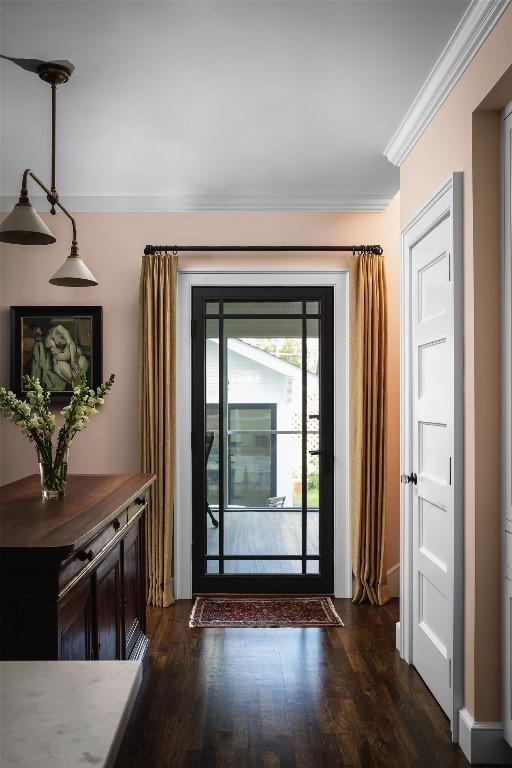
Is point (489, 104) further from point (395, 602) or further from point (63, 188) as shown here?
point (395, 602)

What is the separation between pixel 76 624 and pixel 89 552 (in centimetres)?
23

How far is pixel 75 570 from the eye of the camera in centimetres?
195

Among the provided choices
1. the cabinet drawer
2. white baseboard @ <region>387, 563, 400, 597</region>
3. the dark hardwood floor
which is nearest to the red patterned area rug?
the dark hardwood floor

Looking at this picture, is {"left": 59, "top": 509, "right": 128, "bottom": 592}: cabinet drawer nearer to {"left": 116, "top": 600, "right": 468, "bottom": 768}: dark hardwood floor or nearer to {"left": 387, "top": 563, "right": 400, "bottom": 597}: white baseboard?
{"left": 116, "top": 600, "right": 468, "bottom": 768}: dark hardwood floor

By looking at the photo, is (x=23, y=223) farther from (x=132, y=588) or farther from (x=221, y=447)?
(x=221, y=447)

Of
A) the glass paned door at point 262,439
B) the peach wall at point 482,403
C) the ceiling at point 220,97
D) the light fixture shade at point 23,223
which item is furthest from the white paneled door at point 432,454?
the light fixture shade at point 23,223

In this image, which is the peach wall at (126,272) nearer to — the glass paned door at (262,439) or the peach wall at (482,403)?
the glass paned door at (262,439)

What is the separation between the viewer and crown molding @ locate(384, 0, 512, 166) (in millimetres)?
2111

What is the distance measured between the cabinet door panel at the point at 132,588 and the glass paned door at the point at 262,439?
3.93 feet

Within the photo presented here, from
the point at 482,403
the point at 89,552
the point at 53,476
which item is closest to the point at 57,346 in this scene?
the point at 53,476

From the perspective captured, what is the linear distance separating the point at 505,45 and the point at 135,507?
7.87ft

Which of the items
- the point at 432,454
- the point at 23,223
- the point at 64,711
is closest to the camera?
the point at 64,711

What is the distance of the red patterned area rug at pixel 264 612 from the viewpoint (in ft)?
12.2

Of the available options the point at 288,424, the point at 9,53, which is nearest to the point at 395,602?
the point at 288,424
